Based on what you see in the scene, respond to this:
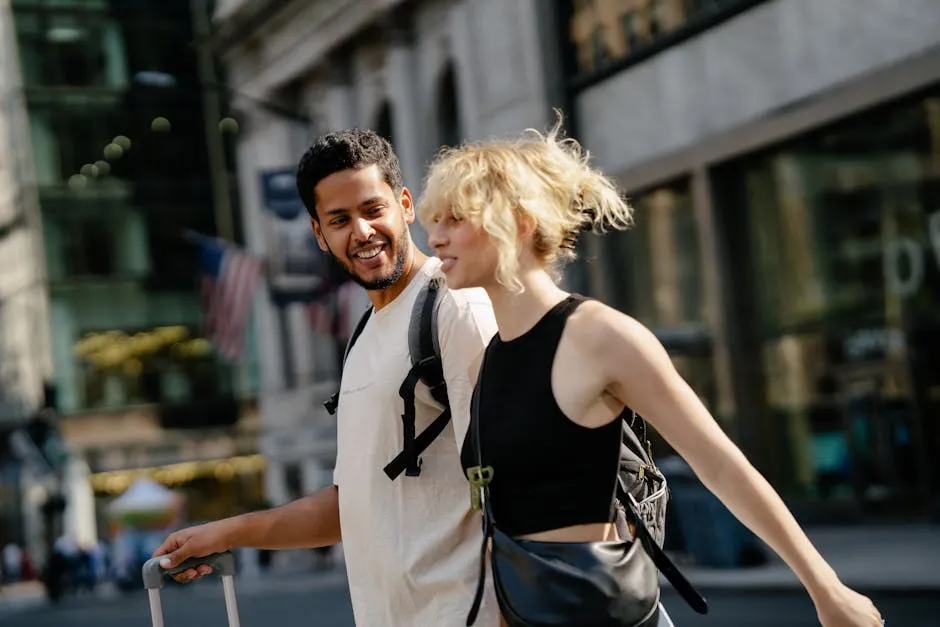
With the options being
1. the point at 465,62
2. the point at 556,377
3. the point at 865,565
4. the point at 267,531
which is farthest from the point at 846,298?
the point at 556,377

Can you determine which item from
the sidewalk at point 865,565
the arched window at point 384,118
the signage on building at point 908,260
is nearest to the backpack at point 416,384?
the sidewalk at point 865,565

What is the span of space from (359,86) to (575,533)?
3426 centimetres

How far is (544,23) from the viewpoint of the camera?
25.2 m

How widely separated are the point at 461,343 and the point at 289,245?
95.9 ft

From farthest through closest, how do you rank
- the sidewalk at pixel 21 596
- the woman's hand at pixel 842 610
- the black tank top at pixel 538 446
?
the sidewalk at pixel 21 596
the black tank top at pixel 538 446
the woman's hand at pixel 842 610

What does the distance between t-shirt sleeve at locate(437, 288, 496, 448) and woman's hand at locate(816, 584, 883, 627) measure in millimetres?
770

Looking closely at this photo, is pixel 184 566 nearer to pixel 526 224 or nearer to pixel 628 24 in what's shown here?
pixel 526 224

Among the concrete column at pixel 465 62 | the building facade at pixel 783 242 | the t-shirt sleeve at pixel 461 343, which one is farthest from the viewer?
the concrete column at pixel 465 62

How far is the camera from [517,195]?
2.96 meters

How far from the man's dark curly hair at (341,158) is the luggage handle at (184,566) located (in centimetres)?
76

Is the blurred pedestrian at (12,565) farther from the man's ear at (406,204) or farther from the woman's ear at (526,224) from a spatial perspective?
the woman's ear at (526,224)

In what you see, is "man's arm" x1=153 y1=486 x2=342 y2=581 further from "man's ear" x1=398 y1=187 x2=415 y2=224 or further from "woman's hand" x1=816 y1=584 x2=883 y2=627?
"woman's hand" x1=816 y1=584 x2=883 y2=627

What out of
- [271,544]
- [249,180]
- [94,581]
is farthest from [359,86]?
[271,544]

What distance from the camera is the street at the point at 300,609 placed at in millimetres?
12867
